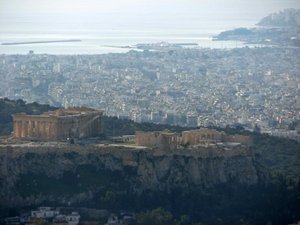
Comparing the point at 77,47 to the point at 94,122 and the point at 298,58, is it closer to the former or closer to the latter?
the point at 298,58

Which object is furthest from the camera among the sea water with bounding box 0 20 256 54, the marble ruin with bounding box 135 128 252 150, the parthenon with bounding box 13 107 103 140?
the sea water with bounding box 0 20 256 54

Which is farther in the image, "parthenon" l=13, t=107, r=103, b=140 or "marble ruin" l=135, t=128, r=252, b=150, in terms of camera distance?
"parthenon" l=13, t=107, r=103, b=140

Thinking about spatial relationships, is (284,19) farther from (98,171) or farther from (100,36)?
(98,171)

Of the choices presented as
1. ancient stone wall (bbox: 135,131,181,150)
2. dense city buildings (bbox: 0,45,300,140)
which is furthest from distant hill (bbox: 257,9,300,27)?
ancient stone wall (bbox: 135,131,181,150)

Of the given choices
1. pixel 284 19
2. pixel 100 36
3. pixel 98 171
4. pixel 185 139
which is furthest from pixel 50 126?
pixel 100 36

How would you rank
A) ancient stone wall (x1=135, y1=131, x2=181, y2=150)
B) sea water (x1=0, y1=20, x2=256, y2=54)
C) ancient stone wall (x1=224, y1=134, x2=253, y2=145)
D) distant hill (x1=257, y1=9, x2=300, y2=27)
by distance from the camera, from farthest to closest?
sea water (x1=0, y1=20, x2=256, y2=54), distant hill (x1=257, y1=9, x2=300, y2=27), ancient stone wall (x1=224, y1=134, x2=253, y2=145), ancient stone wall (x1=135, y1=131, x2=181, y2=150)

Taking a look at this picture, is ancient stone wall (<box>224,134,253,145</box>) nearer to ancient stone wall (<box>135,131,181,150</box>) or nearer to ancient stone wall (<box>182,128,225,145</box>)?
ancient stone wall (<box>182,128,225,145</box>)

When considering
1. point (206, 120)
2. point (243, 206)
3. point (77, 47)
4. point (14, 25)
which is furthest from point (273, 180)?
point (14, 25)

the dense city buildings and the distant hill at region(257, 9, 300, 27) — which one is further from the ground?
the distant hill at region(257, 9, 300, 27)
